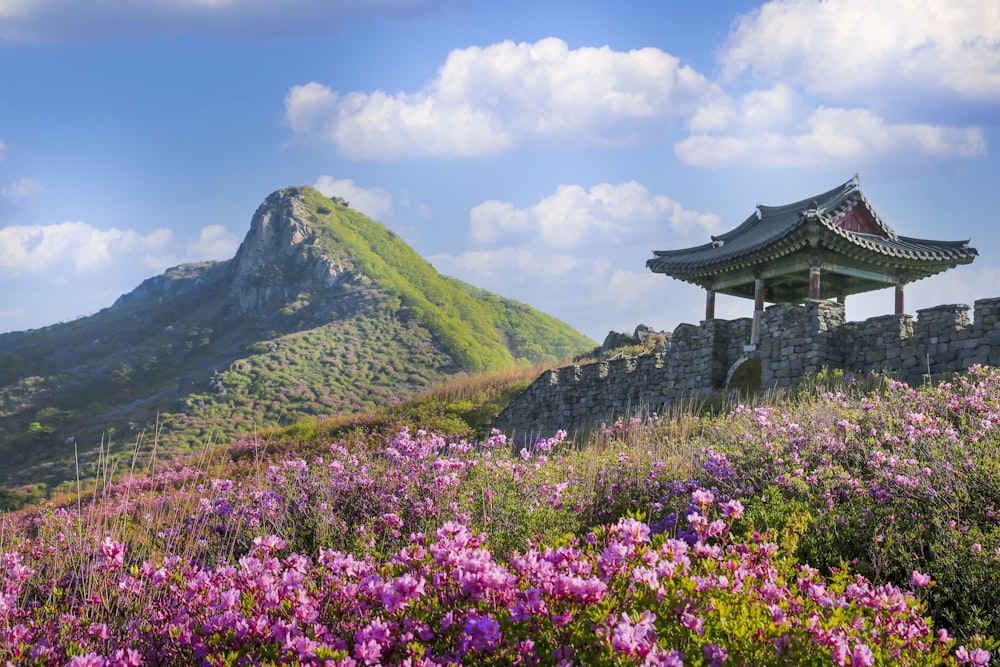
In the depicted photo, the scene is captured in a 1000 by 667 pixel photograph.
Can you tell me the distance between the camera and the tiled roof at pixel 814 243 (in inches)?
598

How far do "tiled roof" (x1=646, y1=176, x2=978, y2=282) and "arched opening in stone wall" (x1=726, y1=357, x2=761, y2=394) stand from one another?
2.60m

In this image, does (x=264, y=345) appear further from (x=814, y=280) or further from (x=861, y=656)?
(x=861, y=656)

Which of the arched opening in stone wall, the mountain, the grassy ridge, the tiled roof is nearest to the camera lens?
the arched opening in stone wall

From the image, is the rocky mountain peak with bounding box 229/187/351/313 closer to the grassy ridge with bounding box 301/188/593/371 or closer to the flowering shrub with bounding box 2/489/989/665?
the grassy ridge with bounding box 301/188/593/371

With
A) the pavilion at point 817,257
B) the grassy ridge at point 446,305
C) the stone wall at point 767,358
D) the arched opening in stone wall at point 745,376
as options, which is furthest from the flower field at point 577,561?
the grassy ridge at point 446,305

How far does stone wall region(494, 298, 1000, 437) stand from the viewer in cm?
1156

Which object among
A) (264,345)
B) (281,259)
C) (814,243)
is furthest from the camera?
(281,259)

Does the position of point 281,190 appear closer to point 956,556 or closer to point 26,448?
point 26,448

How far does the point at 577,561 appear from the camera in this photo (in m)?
2.73

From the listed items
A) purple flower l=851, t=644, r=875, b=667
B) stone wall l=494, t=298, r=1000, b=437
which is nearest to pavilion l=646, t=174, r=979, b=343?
stone wall l=494, t=298, r=1000, b=437

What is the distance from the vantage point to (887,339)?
12.5m

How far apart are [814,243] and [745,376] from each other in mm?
2947

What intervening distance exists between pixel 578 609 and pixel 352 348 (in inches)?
1746

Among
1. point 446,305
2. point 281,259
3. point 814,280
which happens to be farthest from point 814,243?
point 281,259
